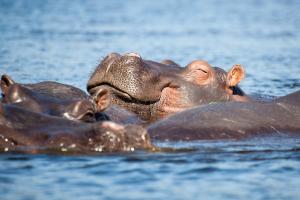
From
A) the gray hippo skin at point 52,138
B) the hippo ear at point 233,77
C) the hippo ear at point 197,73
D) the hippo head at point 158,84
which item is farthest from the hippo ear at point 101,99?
the hippo ear at point 233,77

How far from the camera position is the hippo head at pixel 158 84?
10180mm

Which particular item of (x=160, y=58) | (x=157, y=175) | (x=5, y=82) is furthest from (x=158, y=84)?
(x=160, y=58)

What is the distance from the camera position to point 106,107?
8906 mm

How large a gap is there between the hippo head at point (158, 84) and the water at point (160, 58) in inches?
74.6

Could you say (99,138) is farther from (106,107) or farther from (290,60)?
(290,60)

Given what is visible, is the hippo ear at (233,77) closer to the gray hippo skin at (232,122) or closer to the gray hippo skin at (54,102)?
the gray hippo skin at (232,122)

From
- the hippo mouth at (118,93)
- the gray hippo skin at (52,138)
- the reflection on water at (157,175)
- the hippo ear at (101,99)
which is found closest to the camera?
the reflection on water at (157,175)

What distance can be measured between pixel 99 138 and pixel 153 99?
9.63 ft

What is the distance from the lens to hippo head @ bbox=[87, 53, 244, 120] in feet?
33.4

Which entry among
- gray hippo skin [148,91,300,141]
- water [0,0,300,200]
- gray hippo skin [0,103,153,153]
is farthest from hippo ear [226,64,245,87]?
gray hippo skin [0,103,153,153]

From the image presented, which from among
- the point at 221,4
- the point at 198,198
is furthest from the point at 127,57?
the point at 221,4

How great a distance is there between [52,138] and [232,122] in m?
2.27

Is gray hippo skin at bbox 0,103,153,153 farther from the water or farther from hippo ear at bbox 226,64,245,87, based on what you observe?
hippo ear at bbox 226,64,245,87

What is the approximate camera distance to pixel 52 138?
303 inches
